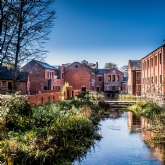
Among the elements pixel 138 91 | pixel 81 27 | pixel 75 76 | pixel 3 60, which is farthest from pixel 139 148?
pixel 75 76

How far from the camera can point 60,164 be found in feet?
25.2

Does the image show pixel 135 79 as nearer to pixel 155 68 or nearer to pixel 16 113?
pixel 155 68

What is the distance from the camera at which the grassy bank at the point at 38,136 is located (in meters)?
7.40

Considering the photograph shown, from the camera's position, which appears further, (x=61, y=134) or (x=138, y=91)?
(x=138, y=91)

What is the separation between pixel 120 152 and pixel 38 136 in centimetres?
347

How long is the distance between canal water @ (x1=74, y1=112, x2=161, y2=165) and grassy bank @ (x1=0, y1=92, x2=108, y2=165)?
48 cm

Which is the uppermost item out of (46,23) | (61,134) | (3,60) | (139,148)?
(46,23)

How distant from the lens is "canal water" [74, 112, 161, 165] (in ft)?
28.6

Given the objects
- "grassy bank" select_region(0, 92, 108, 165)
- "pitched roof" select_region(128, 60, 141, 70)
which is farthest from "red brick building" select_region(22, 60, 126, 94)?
Result: "grassy bank" select_region(0, 92, 108, 165)

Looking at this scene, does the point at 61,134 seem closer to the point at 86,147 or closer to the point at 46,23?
the point at 86,147

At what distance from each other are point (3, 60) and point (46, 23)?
357 centimetres

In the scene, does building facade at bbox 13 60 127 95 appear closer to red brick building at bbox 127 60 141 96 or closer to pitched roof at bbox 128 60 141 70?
red brick building at bbox 127 60 141 96

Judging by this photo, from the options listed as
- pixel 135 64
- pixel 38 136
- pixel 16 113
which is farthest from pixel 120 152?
pixel 135 64

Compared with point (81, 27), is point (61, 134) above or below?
below
